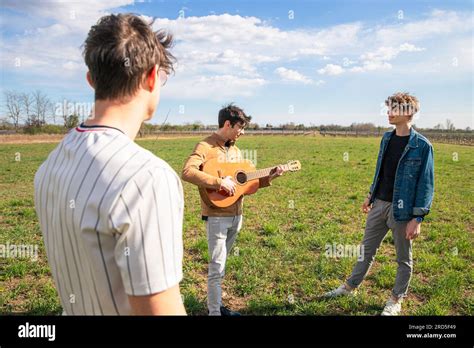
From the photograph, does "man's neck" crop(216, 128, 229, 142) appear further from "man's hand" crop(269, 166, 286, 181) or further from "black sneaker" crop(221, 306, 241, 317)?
"black sneaker" crop(221, 306, 241, 317)

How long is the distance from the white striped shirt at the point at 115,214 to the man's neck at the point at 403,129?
3748mm

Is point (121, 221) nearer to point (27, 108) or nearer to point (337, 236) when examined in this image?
point (337, 236)

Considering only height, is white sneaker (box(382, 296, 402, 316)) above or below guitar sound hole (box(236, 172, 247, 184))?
below

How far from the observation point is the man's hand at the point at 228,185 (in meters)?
3.77

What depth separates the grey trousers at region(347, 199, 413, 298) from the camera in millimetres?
3984

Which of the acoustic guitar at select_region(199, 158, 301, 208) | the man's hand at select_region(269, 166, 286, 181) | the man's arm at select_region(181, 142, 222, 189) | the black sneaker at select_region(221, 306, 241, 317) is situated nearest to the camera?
the man's arm at select_region(181, 142, 222, 189)

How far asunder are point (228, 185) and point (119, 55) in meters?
2.74

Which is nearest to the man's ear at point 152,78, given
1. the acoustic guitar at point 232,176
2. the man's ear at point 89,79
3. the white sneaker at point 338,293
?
the man's ear at point 89,79

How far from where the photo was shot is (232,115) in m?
3.88

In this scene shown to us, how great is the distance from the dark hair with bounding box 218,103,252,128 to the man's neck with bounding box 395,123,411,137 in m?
1.79

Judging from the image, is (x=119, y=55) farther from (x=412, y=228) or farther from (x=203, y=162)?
(x=412, y=228)

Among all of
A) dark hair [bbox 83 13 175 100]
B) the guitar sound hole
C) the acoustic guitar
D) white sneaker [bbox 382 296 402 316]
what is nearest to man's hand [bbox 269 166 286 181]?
the acoustic guitar
